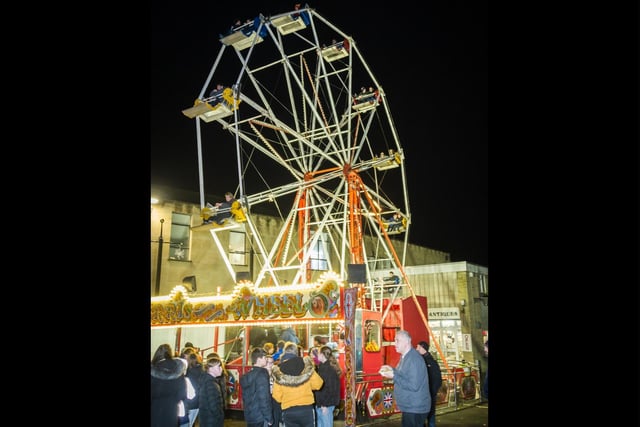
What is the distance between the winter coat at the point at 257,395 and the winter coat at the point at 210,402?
41cm

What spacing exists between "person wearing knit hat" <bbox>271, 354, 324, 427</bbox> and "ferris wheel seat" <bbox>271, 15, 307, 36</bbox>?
8709mm

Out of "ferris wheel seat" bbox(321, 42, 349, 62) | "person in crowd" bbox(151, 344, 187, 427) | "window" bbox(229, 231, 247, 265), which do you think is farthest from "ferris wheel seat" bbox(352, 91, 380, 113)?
"person in crowd" bbox(151, 344, 187, 427)

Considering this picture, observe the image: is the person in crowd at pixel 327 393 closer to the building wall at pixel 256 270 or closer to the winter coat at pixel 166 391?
the winter coat at pixel 166 391

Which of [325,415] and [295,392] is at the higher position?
[295,392]

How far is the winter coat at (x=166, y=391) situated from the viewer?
554 cm

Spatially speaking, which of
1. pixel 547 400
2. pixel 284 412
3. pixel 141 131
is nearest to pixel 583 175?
pixel 547 400

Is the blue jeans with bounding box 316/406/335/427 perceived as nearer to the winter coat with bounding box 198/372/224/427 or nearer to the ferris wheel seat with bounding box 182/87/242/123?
the winter coat with bounding box 198/372/224/427

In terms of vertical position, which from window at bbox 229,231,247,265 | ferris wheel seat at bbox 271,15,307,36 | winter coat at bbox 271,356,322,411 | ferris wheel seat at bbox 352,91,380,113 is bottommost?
winter coat at bbox 271,356,322,411

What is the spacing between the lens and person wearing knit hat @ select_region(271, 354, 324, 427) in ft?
20.1

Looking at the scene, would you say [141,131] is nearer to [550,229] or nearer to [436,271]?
[550,229]

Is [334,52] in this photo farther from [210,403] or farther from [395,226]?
[210,403]

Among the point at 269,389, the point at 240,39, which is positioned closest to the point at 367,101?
the point at 240,39

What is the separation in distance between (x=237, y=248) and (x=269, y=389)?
13986mm

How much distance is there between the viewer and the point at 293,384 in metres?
6.12
